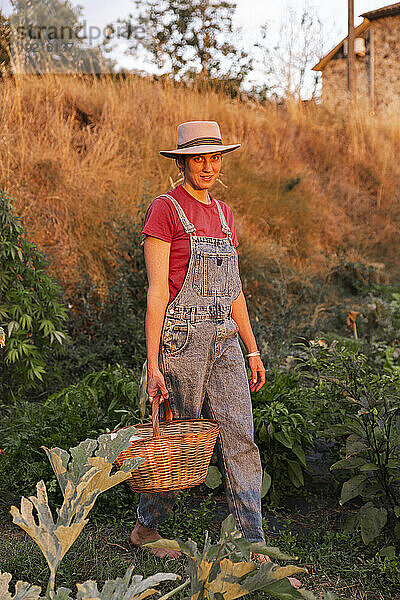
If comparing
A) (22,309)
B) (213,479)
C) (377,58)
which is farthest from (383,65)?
(213,479)

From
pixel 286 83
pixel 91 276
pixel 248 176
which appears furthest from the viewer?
pixel 286 83

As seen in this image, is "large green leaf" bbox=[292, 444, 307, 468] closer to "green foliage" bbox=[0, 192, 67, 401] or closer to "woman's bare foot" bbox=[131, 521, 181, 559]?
"woman's bare foot" bbox=[131, 521, 181, 559]

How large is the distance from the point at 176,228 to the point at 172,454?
91cm

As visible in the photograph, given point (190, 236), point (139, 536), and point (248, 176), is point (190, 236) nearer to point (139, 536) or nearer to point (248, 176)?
point (139, 536)

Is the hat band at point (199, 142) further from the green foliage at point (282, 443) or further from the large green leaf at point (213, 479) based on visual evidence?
the large green leaf at point (213, 479)

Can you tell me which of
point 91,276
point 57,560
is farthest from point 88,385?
point 57,560

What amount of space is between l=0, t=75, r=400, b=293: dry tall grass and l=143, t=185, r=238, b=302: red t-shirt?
3720 mm

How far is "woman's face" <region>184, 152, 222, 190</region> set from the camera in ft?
9.12

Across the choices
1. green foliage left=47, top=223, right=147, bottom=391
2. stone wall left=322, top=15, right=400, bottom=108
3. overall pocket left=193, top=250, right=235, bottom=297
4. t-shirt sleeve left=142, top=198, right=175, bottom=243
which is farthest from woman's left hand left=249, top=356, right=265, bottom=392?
stone wall left=322, top=15, right=400, bottom=108

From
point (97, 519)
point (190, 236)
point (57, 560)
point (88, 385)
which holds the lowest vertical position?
→ point (97, 519)

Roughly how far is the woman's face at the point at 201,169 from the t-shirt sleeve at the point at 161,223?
0.17 m

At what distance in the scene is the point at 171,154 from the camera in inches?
109

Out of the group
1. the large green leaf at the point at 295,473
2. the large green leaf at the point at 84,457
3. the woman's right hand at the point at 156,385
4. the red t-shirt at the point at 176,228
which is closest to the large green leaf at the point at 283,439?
the large green leaf at the point at 295,473

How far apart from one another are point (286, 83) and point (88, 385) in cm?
1041
